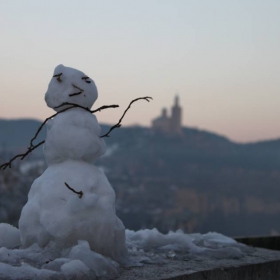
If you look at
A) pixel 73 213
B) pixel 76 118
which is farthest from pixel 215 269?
pixel 76 118

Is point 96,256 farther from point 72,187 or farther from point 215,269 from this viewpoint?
point 215,269

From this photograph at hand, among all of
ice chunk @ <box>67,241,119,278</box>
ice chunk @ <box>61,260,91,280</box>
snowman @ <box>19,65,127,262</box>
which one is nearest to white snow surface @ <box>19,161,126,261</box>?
snowman @ <box>19,65,127,262</box>

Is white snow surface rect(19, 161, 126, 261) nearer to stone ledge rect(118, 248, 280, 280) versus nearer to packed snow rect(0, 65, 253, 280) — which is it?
packed snow rect(0, 65, 253, 280)

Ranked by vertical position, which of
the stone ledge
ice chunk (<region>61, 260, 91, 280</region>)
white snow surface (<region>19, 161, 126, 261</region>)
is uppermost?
white snow surface (<region>19, 161, 126, 261</region>)

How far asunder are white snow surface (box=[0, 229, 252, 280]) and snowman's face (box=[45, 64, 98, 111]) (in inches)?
42.5

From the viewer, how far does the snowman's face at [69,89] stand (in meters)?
4.71

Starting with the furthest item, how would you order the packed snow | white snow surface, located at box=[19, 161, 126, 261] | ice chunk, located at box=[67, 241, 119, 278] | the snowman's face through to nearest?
the snowman's face → white snow surface, located at box=[19, 161, 126, 261] → the packed snow → ice chunk, located at box=[67, 241, 119, 278]

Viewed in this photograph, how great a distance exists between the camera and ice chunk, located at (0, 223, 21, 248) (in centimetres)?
471

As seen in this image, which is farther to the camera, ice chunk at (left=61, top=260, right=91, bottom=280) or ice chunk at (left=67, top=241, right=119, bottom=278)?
ice chunk at (left=67, top=241, right=119, bottom=278)

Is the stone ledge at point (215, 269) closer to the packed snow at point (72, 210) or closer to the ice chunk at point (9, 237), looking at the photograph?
the packed snow at point (72, 210)

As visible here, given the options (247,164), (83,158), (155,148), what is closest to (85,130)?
(83,158)

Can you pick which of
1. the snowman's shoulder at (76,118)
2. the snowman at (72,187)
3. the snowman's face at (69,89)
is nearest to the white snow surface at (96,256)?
the snowman at (72,187)

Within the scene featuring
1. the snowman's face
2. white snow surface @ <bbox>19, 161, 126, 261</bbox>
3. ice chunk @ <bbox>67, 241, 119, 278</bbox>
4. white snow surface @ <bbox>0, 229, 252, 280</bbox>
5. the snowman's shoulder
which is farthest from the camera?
the snowman's face

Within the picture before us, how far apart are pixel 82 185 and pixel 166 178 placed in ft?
201
